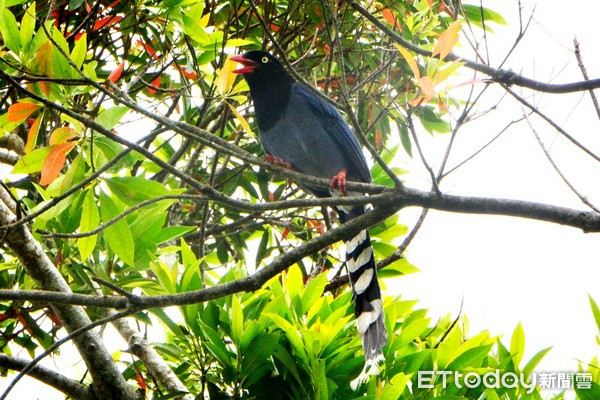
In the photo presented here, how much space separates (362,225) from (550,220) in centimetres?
64

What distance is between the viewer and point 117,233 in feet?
9.66

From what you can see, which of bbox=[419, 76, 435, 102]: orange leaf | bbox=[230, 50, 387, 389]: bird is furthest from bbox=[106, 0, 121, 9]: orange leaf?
bbox=[419, 76, 435, 102]: orange leaf

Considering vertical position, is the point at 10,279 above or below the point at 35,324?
above

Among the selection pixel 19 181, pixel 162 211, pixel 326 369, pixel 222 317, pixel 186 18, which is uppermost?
pixel 186 18

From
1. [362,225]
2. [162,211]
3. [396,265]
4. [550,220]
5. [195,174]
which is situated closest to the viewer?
[550,220]

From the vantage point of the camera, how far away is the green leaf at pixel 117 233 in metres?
2.93

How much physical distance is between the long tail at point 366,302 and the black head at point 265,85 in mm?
712

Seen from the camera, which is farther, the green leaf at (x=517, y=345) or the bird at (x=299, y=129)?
the bird at (x=299, y=129)

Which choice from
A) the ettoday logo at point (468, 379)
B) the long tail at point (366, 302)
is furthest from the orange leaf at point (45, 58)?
the ettoday logo at point (468, 379)

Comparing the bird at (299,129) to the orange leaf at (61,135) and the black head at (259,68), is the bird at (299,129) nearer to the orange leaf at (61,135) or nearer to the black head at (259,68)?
the black head at (259,68)

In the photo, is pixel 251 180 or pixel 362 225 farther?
pixel 251 180

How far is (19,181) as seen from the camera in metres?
4.21

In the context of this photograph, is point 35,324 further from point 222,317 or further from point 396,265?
point 396,265

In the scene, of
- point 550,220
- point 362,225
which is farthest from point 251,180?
point 550,220
